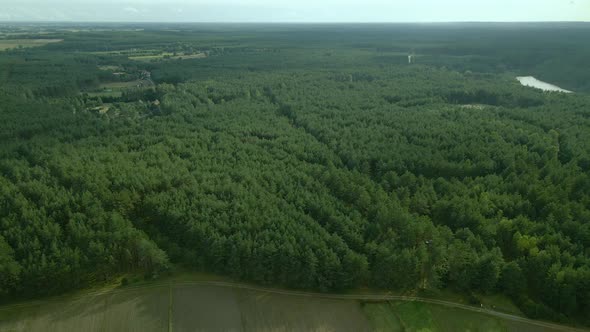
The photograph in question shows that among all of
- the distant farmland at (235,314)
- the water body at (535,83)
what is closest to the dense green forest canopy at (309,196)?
the distant farmland at (235,314)

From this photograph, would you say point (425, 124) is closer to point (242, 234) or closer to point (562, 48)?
point (242, 234)

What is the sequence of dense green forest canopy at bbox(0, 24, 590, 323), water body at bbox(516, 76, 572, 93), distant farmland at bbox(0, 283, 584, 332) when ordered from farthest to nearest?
water body at bbox(516, 76, 572, 93), dense green forest canopy at bbox(0, 24, 590, 323), distant farmland at bbox(0, 283, 584, 332)

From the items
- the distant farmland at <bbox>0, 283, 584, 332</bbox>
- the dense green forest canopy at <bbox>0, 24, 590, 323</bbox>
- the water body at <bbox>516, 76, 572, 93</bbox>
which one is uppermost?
the water body at <bbox>516, 76, 572, 93</bbox>

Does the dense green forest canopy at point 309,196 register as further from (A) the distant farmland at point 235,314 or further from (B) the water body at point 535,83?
(B) the water body at point 535,83

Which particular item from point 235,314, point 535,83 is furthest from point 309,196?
point 535,83

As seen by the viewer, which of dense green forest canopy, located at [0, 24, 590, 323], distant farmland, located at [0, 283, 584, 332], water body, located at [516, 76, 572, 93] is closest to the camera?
distant farmland, located at [0, 283, 584, 332]

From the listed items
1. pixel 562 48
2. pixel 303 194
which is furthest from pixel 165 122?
pixel 562 48

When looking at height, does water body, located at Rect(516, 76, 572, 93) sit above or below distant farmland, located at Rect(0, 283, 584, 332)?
above

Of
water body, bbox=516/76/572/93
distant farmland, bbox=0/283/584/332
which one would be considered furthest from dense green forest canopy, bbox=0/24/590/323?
water body, bbox=516/76/572/93

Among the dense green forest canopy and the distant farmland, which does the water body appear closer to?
the dense green forest canopy

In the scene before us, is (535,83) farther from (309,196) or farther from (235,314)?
(235,314)
